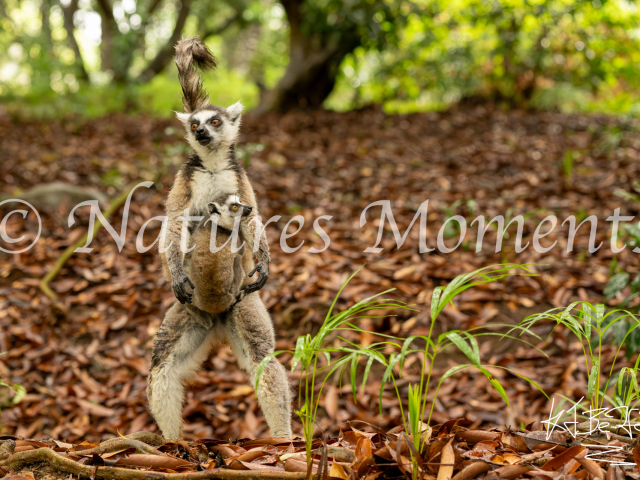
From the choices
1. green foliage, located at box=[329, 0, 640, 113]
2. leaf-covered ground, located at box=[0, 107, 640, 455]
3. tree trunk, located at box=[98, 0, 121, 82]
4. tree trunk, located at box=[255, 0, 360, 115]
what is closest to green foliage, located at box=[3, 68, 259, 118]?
tree trunk, located at box=[255, 0, 360, 115]

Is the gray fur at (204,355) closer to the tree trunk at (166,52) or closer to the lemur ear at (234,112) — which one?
the lemur ear at (234,112)

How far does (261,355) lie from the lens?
3422 mm

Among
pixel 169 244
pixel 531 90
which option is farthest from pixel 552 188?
pixel 169 244

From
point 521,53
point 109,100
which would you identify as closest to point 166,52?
point 109,100

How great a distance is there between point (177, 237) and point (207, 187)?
35 cm

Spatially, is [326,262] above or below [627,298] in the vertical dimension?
above

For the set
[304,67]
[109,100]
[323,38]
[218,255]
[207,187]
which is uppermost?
[323,38]

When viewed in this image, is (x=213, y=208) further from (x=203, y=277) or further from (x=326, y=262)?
(x=326, y=262)

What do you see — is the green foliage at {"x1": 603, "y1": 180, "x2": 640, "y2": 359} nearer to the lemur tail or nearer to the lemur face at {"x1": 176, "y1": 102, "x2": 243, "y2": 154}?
the lemur face at {"x1": 176, "y1": 102, "x2": 243, "y2": 154}

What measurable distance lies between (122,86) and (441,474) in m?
15.8

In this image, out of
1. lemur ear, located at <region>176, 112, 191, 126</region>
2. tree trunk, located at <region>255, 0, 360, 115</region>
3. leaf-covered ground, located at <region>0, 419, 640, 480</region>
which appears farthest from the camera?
tree trunk, located at <region>255, 0, 360, 115</region>

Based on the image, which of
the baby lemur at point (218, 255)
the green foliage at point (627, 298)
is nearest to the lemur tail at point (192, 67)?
the baby lemur at point (218, 255)

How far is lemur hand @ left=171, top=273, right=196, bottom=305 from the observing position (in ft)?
9.96

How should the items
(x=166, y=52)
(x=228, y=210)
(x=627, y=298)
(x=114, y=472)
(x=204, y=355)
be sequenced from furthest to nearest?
(x=166, y=52) → (x=627, y=298) → (x=204, y=355) → (x=228, y=210) → (x=114, y=472)
